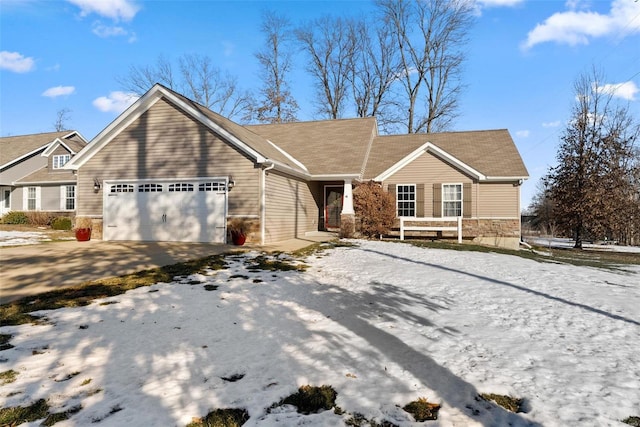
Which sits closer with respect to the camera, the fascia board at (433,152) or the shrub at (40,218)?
the fascia board at (433,152)

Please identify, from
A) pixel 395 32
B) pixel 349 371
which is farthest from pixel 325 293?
pixel 395 32

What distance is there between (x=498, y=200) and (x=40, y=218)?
26.7 metres

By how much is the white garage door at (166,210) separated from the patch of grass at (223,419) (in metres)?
10.7

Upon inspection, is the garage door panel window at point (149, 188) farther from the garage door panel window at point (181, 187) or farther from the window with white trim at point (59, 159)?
the window with white trim at point (59, 159)

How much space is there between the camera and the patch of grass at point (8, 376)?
3.20 meters

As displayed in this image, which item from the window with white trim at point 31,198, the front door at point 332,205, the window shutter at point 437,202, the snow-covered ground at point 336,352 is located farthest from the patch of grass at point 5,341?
the window with white trim at point 31,198

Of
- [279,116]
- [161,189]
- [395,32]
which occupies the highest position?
[395,32]

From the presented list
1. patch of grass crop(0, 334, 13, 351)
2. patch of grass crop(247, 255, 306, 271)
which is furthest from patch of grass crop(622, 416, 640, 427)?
patch of grass crop(247, 255, 306, 271)

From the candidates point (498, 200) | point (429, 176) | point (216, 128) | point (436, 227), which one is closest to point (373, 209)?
point (436, 227)

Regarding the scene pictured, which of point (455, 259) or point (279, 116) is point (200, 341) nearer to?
point (455, 259)

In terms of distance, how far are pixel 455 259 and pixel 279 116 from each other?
86.0 feet

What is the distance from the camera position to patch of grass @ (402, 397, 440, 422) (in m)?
2.79

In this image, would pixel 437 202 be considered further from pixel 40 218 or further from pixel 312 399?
pixel 40 218

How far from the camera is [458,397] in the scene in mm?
3088
